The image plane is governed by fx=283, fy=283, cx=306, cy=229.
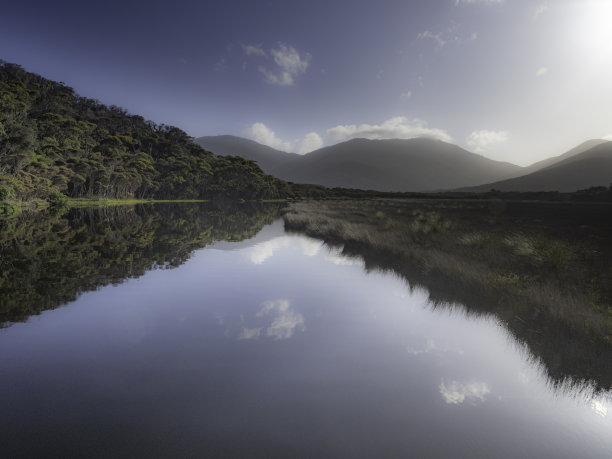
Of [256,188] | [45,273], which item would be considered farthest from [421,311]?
[256,188]

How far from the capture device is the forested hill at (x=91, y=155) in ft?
123

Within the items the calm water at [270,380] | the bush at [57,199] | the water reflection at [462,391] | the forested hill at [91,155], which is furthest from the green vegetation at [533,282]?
the bush at [57,199]

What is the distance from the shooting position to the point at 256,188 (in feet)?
326

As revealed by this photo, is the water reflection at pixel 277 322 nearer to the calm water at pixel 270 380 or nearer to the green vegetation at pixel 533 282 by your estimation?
the calm water at pixel 270 380

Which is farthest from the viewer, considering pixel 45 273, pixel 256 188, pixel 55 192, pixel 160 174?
A: pixel 256 188

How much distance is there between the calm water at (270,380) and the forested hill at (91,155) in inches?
1322

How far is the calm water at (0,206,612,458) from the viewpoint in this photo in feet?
10.7

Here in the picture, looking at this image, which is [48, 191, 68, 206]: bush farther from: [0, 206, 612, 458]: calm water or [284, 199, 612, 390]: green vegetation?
[284, 199, 612, 390]: green vegetation

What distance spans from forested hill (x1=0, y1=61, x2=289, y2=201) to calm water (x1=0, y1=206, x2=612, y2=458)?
33572 millimetres

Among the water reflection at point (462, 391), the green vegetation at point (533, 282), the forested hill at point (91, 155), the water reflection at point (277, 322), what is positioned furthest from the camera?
the forested hill at point (91, 155)

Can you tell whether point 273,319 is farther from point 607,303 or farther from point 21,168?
point 21,168

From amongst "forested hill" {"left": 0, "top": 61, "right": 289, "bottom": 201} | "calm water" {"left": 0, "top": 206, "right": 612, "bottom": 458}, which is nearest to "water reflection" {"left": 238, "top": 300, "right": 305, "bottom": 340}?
"calm water" {"left": 0, "top": 206, "right": 612, "bottom": 458}

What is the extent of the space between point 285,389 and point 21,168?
51.3 m

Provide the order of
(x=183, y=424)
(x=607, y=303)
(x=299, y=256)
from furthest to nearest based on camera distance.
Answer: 1. (x=299, y=256)
2. (x=607, y=303)
3. (x=183, y=424)
